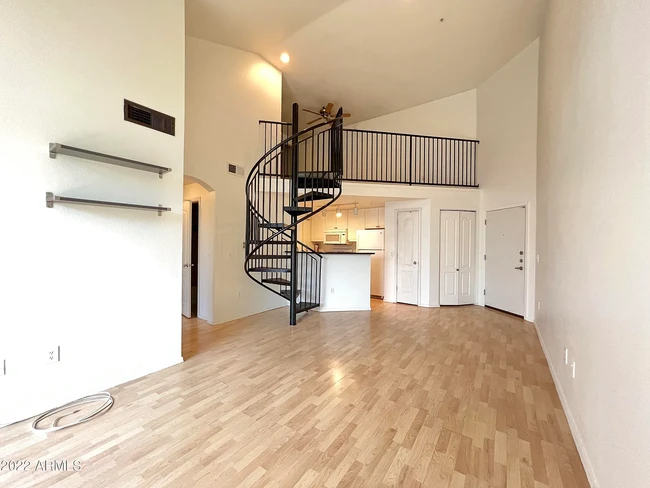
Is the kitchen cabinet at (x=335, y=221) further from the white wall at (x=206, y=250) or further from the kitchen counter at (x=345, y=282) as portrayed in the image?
the white wall at (x=206, y=250)

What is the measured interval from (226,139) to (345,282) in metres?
3.36

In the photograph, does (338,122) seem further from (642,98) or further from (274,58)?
(642,98)

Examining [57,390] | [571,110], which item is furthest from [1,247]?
[571,110]

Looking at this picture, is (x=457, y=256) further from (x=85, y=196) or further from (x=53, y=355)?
(x=53, y=355)

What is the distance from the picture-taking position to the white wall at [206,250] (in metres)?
4.78

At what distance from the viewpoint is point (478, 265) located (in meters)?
6.25

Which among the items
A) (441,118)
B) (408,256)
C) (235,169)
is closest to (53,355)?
(235,169)

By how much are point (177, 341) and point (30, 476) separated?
5.08 ft

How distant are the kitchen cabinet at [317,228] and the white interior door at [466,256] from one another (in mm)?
3829

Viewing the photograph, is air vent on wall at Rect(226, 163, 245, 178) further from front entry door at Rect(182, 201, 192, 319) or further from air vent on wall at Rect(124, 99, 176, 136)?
air vent on wall at Rect(124, 99, 176, 136)

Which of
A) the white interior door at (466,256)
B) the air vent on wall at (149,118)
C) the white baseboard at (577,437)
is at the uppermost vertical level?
the air vent on wall at (149,118)

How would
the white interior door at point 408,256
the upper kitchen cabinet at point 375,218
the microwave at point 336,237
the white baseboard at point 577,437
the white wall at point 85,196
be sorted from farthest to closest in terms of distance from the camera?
the microwave at point 336,237
the upper kitchen cabinet at point 375,218
the white interior door at point 408,256
the white wall at point 85,196
the white baseboard at point 577,437

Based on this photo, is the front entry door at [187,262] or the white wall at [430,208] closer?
the front entry door at [187,262]

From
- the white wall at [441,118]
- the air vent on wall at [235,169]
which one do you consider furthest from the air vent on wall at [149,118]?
the white wall at [441,118]
